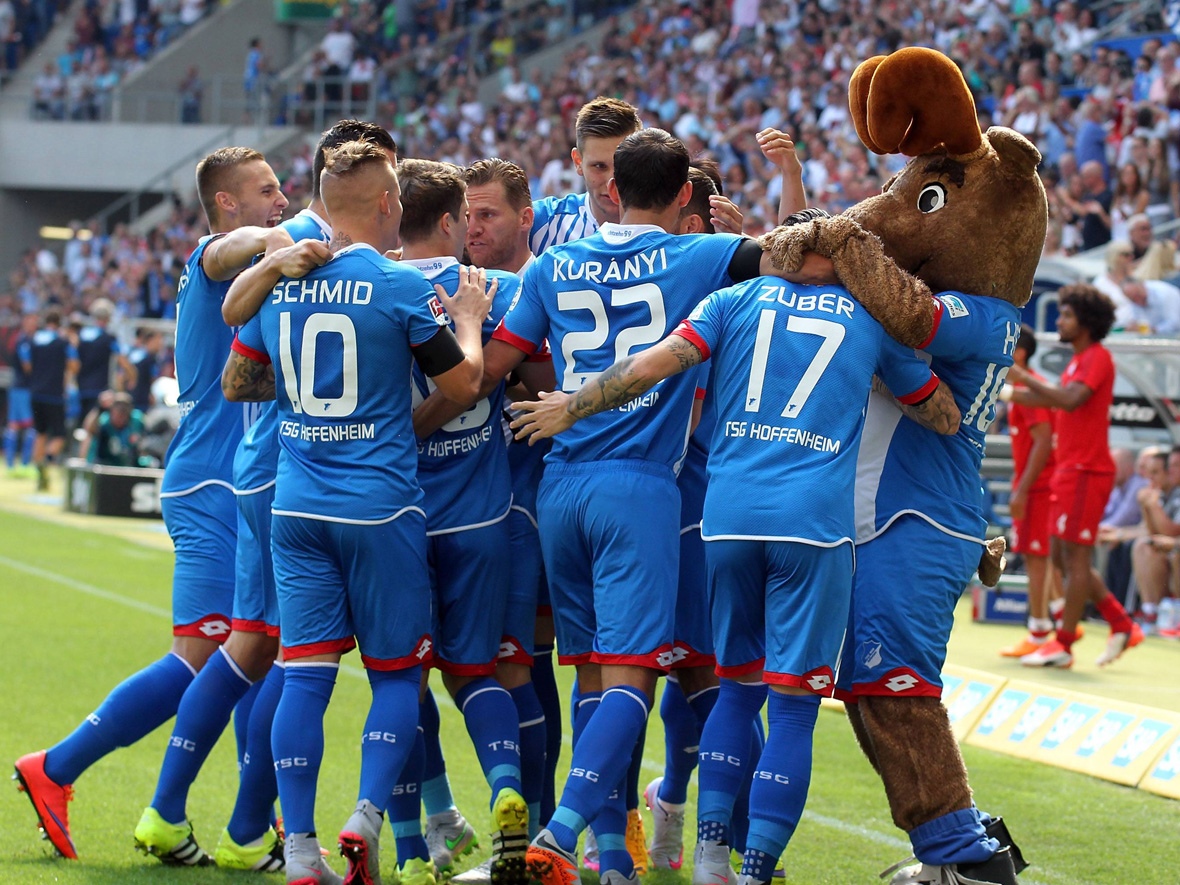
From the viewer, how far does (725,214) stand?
16.1 feet

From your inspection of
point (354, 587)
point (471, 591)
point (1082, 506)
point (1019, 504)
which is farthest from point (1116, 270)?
point (354, 587)

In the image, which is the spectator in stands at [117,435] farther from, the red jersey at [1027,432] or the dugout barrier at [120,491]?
the red jersey at [1027,432]

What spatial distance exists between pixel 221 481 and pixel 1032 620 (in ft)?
19.7

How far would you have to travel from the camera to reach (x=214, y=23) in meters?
33.8

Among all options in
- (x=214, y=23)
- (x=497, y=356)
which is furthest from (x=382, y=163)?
(x=214, y=23)

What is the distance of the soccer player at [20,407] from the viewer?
2253 cm

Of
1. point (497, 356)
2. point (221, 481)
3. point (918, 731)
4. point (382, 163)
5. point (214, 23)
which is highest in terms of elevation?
point (214, 23)

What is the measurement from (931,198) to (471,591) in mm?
1822

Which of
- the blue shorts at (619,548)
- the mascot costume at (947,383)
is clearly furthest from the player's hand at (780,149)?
the blue shorts at (619,548)

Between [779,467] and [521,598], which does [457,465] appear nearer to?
[521,598]

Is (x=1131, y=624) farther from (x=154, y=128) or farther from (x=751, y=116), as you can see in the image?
(x=154, y=128)

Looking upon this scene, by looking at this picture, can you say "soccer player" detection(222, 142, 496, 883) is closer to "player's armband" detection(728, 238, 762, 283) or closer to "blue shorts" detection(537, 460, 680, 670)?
"blue shorts" detection(537, 460, 680, 670)

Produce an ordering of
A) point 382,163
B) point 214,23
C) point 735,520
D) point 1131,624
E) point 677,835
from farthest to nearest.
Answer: point 214,23 → point 1131,624 → point 677,835 → point 382,163 → point 735,520

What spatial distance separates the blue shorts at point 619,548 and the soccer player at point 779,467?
187 millimetres
